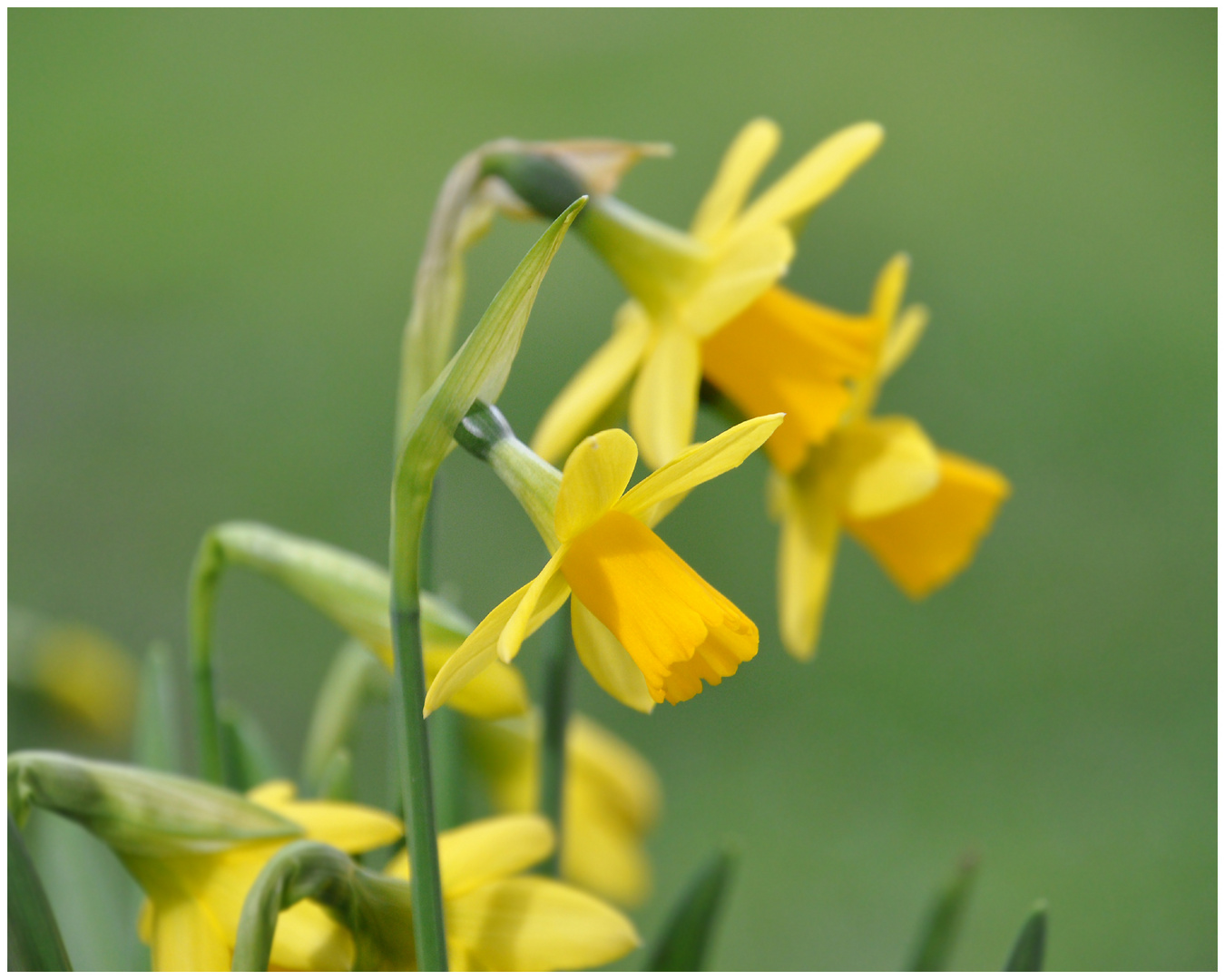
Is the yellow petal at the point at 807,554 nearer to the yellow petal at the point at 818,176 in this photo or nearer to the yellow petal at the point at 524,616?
the yellow petal at the point at 818,176

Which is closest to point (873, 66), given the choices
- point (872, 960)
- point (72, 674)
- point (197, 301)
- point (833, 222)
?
point (833, 222)

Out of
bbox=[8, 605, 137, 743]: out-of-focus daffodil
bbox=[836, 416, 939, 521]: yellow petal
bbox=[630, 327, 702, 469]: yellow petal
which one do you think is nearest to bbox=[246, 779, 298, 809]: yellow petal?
bbox=[630, 327, 702, 469]: yellow petal

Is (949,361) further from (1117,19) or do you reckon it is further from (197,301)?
(197,301)

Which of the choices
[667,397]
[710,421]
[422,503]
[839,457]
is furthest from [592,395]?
[710,421]

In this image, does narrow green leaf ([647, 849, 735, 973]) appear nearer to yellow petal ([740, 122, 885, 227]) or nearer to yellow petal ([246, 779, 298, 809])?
yellow petal ([246, 779, 298, 809])

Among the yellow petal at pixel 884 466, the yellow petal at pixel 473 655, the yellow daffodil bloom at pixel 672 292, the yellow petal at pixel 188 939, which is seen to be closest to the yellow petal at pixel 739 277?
the yellow daffodil bloom at pixel 672 292

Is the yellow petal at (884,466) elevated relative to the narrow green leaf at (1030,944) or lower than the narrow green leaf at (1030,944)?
elevated

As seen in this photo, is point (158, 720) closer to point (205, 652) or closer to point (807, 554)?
point (205, 652)
